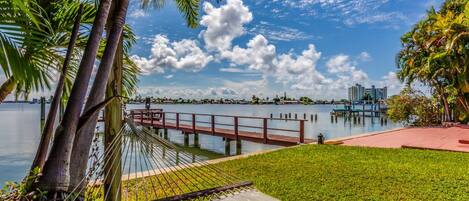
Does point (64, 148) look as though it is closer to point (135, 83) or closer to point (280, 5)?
point (135, 83)

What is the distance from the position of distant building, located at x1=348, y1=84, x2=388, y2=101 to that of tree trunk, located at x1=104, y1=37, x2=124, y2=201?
168 ft

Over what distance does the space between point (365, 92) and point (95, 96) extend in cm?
5839

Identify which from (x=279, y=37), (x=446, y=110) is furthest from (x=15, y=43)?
(x=279, y=37)

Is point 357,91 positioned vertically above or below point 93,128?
above

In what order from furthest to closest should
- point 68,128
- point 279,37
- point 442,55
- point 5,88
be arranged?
point 279,37, point 442,55, point 5,88, point 68,128

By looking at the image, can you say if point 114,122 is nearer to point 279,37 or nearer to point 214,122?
point 214,122

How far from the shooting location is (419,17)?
1348cm

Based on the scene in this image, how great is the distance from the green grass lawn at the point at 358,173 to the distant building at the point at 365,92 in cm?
4660

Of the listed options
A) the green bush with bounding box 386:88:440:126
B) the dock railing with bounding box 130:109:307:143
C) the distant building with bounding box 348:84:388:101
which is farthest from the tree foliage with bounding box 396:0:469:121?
the distant building with bounding box 348:84:388:101

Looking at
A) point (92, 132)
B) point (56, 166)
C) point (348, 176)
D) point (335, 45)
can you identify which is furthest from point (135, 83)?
point (335, 45)

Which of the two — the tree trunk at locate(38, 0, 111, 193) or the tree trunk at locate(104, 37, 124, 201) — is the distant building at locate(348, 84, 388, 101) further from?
the tree trunk at locate(38, 0, 111, 193)

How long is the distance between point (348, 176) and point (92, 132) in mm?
3479

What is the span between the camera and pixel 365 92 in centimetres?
5531

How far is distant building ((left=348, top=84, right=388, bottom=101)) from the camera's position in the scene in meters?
50.8
